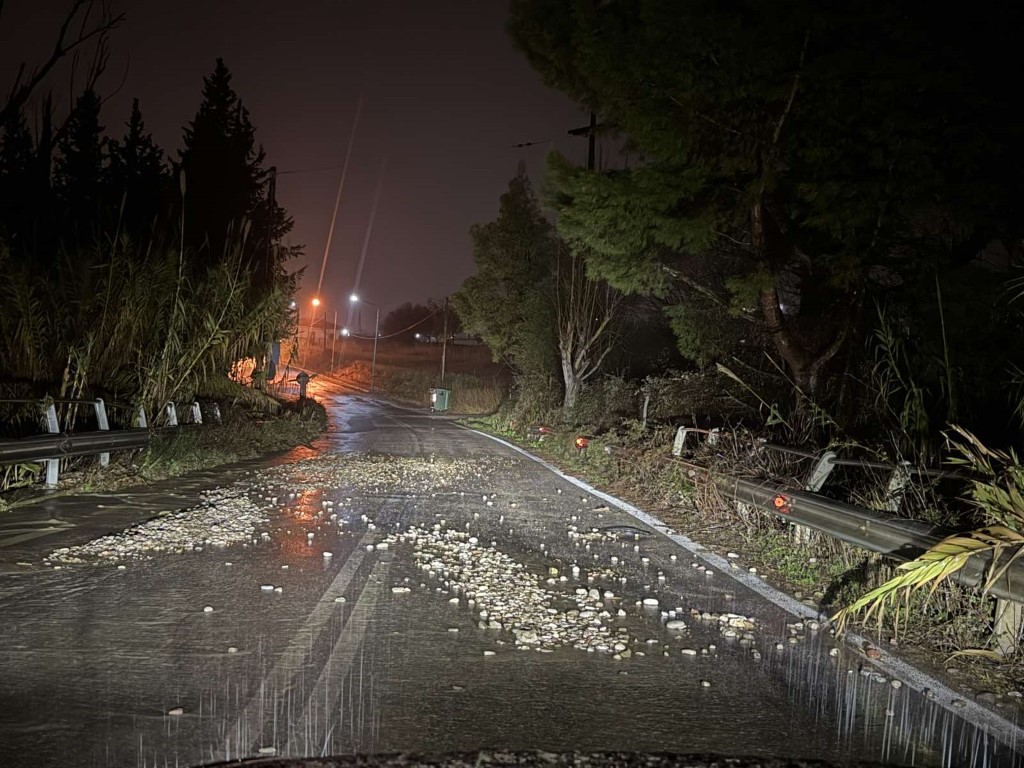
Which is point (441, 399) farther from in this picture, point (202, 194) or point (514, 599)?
point (514, 599)

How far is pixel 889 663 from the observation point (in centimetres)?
485

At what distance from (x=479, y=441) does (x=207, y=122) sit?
15.2 m

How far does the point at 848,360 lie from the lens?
411 inches

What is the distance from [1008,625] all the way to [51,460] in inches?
409

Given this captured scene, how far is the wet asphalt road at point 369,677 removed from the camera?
3592mm

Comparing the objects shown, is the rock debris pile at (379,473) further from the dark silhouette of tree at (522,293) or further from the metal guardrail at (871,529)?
the dark silhouette of tree at (522,293)

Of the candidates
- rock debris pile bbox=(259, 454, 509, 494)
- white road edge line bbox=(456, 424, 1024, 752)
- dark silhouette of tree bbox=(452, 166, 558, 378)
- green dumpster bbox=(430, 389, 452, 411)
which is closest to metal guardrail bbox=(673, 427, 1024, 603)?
white road edge line bbox=(456, 424, 1024, 752)

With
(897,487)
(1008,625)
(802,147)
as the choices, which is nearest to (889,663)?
(1008,625)

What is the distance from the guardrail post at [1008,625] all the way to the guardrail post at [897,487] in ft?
6.24

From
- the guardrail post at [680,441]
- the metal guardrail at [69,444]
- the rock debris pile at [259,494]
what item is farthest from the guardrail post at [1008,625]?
the metal guardrail at [69,444]

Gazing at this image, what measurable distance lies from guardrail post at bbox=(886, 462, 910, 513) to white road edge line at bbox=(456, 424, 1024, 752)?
1.31m

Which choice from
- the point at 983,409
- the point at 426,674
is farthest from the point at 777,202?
the point at 426,674

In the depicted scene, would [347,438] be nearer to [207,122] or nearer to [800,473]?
[207,122]

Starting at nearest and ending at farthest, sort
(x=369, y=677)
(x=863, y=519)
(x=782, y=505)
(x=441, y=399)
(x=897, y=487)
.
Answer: (x=369, y=677) → (x=863, y=519) → (x=897, y=487) → (x=782, y=505) → (x=441, y=399)
